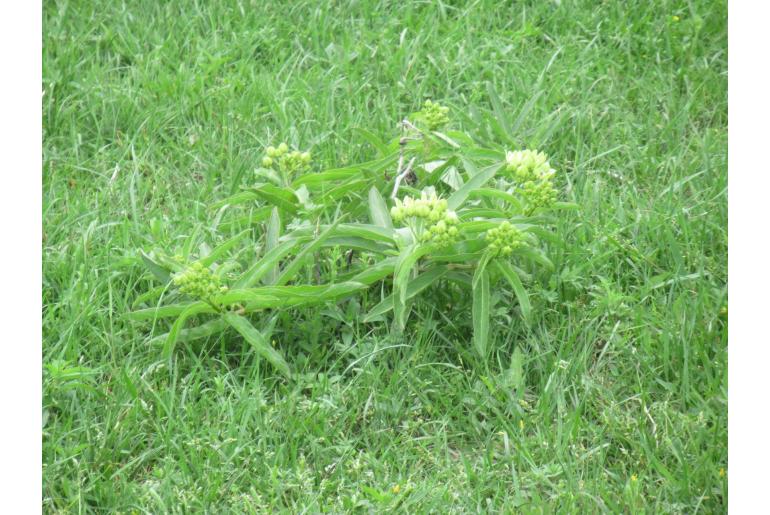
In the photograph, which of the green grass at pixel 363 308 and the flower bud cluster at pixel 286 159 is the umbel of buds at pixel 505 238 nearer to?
the green grass at pixel 363 308

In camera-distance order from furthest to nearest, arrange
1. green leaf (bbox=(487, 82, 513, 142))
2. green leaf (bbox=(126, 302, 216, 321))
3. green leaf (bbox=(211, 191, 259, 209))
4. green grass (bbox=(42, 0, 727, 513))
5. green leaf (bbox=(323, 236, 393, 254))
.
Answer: green leaf (bbox=(487, 82, 513, 142)), green leaf (bbox=(211, 191, 259, 209)), green leaf (bbox=(323, 236, 393, 254)), green leaf (bbox=(126, 302, 216, 321)), green grass (bbox=(42, 0, 727, 513))

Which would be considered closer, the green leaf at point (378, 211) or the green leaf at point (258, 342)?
the green leaf at point (258, 342)

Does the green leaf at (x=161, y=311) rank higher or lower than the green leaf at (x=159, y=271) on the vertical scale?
lower

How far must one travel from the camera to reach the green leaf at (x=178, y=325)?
2596 millimetres

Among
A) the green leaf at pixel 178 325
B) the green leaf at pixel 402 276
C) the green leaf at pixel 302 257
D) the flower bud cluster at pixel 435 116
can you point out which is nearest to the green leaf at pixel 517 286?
the green leaf at pixel 402 276

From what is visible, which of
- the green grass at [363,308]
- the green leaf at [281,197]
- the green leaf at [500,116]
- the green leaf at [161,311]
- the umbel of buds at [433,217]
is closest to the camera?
the green grass at [363,308]

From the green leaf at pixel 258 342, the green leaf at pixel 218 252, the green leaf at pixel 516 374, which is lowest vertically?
the green leaf at pixel 516 374

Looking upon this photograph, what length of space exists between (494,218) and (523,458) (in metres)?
0.75

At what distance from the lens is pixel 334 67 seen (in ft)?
13.0

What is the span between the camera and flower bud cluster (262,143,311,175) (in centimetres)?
293

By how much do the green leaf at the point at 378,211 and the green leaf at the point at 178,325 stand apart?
525 mm

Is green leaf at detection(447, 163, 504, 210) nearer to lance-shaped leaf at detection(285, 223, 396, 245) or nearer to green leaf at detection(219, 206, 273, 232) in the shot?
lance-shaped leaf at detection(285, 223, 396, 245)

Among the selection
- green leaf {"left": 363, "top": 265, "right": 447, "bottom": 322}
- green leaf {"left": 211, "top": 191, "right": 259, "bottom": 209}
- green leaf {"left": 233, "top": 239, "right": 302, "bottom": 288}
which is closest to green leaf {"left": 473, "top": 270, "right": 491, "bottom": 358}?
green leaf {"left": 363, "top": 265, "right": 447, "bottom": 322}

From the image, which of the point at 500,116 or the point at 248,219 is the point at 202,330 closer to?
the point at 248,219
